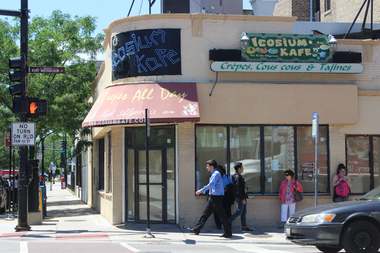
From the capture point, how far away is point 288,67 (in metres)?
12.6

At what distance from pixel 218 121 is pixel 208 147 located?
833 millimetres

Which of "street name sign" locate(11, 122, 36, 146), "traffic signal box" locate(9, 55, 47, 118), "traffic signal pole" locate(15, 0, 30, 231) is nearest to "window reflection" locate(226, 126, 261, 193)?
"traffic signal box" locate(9, 55, 47, 118)

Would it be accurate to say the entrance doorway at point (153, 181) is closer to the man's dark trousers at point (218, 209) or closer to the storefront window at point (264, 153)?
the storefront window at point (264, 153)

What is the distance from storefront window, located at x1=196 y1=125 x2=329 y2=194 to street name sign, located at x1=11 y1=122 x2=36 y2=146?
454 centimetres

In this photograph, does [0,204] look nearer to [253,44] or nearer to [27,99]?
[27,99]

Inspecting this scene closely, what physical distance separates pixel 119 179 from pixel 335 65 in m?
7.20

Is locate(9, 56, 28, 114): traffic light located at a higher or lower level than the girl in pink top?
higher

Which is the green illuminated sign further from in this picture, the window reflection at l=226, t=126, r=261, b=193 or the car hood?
the car hood

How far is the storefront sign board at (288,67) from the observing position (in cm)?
1239

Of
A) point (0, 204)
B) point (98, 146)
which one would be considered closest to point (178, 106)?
point (98, 146)

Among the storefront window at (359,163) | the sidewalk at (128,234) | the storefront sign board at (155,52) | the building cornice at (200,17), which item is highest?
the building cornice at (200,17)

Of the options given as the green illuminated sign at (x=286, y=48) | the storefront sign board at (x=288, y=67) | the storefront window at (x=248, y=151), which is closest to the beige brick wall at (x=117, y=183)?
the storefront window at (x=248, y=151)

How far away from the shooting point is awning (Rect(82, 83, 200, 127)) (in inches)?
448

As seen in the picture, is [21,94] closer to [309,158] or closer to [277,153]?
[277,153]
